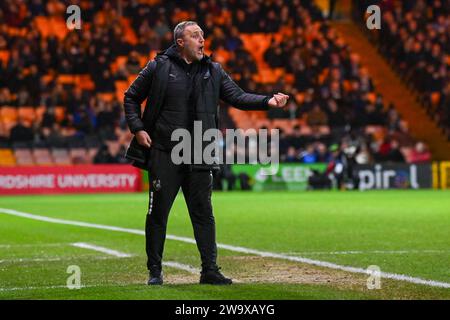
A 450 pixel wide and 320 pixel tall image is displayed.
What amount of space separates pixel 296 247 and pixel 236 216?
650cm

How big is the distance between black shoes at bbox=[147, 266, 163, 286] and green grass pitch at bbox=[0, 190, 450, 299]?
7 centimetres

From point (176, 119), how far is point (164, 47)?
87.9ft

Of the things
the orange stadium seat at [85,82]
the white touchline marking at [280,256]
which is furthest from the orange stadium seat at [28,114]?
the white touchline marking at [280,256]

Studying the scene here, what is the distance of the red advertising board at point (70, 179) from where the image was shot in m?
30.3

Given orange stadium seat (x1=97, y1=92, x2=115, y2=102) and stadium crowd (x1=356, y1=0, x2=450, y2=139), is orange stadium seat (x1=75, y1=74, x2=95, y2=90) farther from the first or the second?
stadium crowd (x1=356, y1=0, x2=450, y2=139)

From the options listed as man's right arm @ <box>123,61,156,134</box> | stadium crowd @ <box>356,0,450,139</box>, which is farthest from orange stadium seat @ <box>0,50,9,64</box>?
man's right arm @ <box>123,61,156,134</box>

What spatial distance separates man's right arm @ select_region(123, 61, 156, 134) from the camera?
29.4 feet

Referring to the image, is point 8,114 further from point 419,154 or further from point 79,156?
point 419,154

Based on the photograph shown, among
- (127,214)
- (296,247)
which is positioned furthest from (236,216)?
(296,247)

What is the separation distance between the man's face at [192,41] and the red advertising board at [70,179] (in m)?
22.0

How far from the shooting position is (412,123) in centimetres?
3841

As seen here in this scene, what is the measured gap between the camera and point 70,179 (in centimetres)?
3123

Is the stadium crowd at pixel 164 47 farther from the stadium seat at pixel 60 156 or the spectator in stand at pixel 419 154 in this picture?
the stadium seat at pixel 60 156

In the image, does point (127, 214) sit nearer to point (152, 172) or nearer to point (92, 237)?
point (92, 237)
